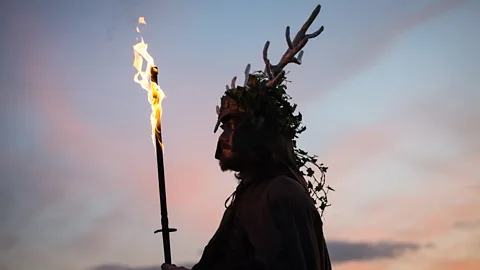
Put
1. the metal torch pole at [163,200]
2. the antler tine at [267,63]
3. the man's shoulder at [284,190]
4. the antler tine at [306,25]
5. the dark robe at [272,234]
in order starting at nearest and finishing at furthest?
the dark robe at [272,234] < the man's shoulder at [284,190] < the metal torch pole at [163,200] < the antler tine at [306,25] < the antler tine at [267,63]

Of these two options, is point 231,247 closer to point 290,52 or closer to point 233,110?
point 233,110

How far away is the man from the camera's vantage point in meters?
5.06

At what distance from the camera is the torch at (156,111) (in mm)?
5613

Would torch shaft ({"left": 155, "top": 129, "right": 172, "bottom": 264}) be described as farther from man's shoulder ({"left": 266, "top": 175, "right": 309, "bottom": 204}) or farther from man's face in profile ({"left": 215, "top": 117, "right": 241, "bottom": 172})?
man's shoulder ({"left": 266, "top": 175, "right": 309, "bottom": 204})

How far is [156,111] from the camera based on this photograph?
237 inches

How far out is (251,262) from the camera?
5.03 m

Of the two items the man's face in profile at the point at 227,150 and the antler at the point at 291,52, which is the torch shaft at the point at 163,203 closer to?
the man's face in profile at the point at 227,150

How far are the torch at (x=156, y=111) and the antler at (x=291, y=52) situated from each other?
37.9 inches

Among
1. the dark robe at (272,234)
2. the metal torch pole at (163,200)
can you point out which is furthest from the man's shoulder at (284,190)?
the metal torch pole at (163,200)

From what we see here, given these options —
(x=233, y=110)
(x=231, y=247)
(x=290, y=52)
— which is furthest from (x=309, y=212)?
(x=290, y=52)

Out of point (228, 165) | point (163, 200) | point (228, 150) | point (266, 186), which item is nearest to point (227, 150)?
point (228, 150)

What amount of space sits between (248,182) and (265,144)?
A: 1.15 ft

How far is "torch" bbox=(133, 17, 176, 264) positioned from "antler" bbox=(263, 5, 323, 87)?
0.96m

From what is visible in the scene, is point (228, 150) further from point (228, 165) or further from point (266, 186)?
point (266, 186)
